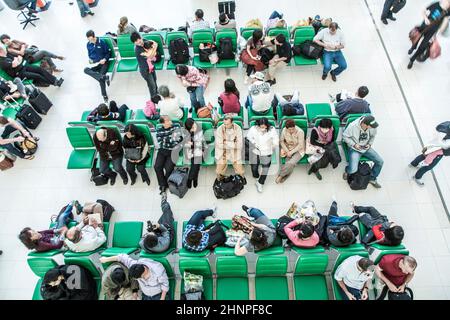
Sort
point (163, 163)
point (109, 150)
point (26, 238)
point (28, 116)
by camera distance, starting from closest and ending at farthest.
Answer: point (26, 238) → point (109, 150) → point (163, 163) → point (28, 116)

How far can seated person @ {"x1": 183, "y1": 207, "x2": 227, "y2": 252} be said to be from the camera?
4474 mm

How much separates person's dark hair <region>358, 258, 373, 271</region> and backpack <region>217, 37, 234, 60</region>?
4.66m

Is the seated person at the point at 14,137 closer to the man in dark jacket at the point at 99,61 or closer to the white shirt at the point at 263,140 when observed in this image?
the man in dark jacket at the point at 99,61

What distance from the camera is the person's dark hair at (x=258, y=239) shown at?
14.5 feet

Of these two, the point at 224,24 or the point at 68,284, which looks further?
the point at 224,24

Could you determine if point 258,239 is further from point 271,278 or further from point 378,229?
point 378,229

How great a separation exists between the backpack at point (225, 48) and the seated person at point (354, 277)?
4.54 m

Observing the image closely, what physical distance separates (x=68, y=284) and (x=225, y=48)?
4.99 meters

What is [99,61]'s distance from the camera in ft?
23.4

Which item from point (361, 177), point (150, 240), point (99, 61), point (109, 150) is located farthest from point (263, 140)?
point (99, 61)

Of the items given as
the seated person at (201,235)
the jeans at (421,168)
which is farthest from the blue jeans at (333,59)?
the seated person at (201,235)

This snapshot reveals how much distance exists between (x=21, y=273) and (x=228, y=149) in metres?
3.68

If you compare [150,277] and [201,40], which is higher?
[201,40]
